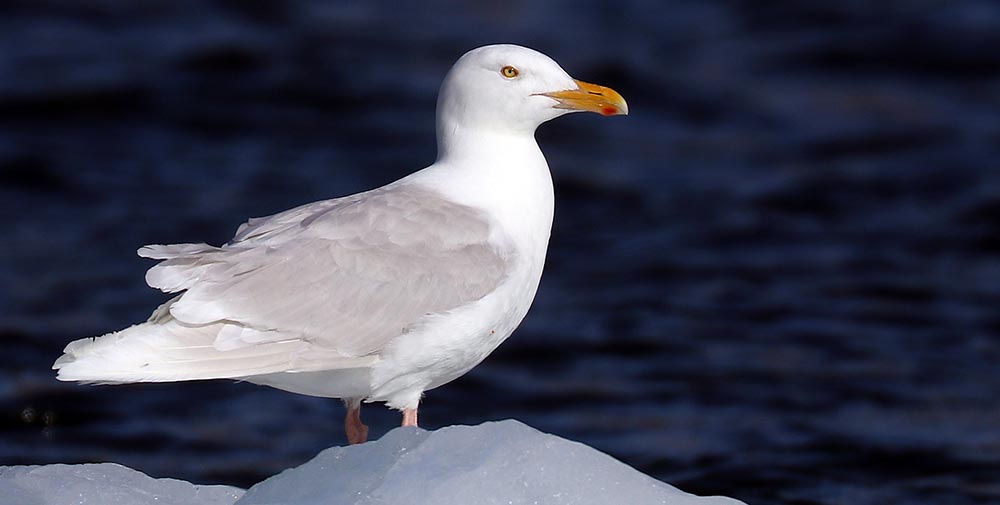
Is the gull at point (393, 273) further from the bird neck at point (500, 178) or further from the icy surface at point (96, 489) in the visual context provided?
the icy surface at point (96, 489)

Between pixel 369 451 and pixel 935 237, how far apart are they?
6.94 m

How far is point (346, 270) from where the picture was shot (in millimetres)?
5266

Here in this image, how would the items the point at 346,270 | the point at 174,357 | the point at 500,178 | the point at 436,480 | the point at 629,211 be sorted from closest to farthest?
the point at 436,480
the point at 174,357
the point at 346,270
the point at 500,178
the point at 629,211

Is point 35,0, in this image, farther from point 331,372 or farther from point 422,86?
point 331,372

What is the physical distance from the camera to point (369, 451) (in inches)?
192

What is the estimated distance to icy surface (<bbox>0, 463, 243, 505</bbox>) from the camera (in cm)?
490

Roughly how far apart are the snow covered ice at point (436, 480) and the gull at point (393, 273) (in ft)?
1.23

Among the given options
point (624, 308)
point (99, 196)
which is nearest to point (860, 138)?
point (624, 308)

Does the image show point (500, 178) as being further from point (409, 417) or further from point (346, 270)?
point (409, 417)

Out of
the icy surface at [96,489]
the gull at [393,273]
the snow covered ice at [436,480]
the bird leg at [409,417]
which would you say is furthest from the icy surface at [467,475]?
the bird leg at [409,417]

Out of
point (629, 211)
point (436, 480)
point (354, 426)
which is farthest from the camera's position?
point (629, 211)

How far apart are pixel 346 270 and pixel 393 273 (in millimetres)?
154

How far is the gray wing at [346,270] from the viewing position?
16.7 feet

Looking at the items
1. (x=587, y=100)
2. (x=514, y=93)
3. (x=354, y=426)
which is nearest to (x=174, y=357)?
(x=354, y=426)
